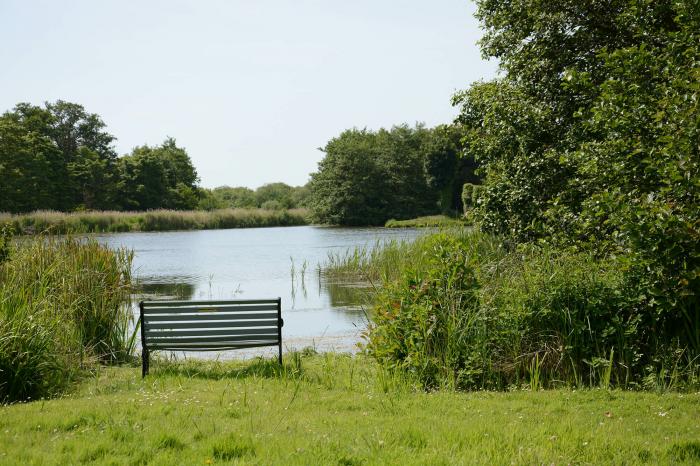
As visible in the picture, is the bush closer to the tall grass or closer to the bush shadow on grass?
the bush shadow on grass

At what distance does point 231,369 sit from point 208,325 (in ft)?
2.37

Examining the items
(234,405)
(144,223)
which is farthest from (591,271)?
(144,223)

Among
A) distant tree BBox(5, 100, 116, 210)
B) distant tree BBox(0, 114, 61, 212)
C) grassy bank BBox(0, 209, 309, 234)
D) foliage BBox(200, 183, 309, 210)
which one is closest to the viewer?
grassy bank BBox(0, 209, 309, 234)

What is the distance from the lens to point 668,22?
10.3 m

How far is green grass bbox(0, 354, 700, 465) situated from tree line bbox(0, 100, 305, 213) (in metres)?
51.0

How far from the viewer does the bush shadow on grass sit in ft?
24.3

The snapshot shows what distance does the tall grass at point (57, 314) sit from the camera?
6645 mm

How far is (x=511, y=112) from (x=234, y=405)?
29.1 feet

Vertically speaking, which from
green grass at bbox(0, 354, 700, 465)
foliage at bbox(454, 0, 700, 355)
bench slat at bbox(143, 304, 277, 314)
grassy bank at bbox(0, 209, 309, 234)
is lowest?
green grass at bbox(0, 354, 700, 465)

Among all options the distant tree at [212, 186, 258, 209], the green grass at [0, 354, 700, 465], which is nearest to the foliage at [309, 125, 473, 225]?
the distant tree at [212, 186, 258, 209]

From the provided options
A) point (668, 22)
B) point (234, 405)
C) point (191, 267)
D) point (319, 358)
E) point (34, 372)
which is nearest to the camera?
point (234, 405)

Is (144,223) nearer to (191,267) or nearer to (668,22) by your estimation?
(191,267)

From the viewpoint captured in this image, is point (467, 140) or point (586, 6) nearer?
point (586, 6)

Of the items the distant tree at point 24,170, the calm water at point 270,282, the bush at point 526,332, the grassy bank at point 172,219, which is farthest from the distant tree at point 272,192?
the bush at point 526,332
